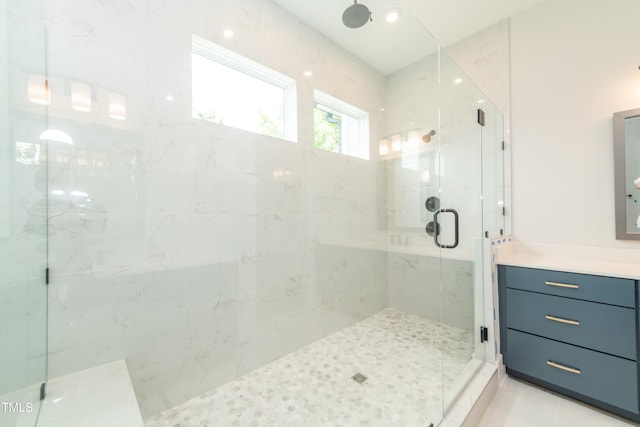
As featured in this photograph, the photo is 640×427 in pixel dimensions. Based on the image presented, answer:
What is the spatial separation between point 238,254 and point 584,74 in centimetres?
286

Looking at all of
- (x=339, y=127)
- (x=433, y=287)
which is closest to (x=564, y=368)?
(x=433, y=287)

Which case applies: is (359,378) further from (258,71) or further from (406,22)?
(406,22)

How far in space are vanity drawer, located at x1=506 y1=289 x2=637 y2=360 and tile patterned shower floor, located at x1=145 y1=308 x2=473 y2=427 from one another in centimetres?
42

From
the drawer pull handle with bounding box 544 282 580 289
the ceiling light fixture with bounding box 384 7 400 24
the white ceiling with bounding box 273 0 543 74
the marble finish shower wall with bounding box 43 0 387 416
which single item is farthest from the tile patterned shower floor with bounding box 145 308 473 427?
the ceiling light fixture with bounding box 384 7 400 24

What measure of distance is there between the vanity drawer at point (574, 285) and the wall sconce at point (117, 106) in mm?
2536

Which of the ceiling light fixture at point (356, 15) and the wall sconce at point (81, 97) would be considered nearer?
the wall sconce at point (81, 97)

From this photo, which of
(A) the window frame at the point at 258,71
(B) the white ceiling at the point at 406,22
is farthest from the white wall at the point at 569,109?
(A) the window frame at the point at 258,71

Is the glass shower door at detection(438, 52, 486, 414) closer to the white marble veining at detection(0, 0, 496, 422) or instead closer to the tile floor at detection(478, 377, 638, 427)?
the white marble veining at detection(0, 0, 496, 422)

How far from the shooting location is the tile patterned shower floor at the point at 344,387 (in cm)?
139

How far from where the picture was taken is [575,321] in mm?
1549

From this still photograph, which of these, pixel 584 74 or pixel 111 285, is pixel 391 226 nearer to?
pixel 584 74

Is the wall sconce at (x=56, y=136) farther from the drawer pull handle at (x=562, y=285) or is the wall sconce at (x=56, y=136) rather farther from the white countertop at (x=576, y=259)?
the drawer pull handle at (x=562, y=285)

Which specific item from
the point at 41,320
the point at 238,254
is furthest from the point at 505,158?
the point at 41,320

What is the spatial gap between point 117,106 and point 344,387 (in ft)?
6.69
